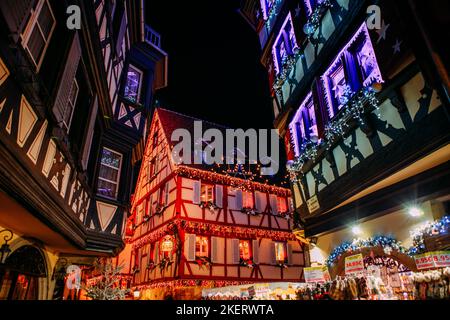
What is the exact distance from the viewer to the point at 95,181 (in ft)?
27.0

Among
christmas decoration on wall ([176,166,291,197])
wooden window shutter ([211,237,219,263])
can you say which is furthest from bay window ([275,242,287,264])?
wooden window shutter ([211,237,219,263])

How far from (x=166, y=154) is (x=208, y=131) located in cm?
459

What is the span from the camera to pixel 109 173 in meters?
9.59

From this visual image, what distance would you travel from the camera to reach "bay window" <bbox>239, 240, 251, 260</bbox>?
18.5 metres

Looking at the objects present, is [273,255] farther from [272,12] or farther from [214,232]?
[272,12]

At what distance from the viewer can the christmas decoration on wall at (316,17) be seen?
6.55m

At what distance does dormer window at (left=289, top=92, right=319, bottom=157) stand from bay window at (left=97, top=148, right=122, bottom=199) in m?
5.99

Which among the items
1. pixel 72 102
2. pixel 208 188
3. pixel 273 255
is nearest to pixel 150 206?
pixel 208 188

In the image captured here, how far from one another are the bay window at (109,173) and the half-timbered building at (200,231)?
6810 millimetres

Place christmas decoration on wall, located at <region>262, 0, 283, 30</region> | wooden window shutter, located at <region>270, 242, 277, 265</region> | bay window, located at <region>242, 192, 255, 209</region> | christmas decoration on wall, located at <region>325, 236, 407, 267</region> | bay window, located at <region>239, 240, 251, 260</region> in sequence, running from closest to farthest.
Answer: christmas decoration on wall, located at <region>325, 236, 407, 267</region> < christmas decoration on wall, located at <region>262, 0, 283, 30</region> < bay window, located at <region>239, 240, 251, 260</region> < wooden window shutter, located at <region>270, 242, 277, 265</region> < bay window, located at <region>242, 192, 255, 209</region>

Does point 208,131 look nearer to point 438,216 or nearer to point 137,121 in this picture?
point 137,121

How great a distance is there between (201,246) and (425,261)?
1484 cm

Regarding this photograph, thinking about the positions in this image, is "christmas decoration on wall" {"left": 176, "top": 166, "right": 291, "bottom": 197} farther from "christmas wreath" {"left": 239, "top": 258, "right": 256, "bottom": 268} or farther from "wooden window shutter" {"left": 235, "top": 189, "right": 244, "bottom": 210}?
"christmas wreath" {"left": 239, "top": 258, "right": 256, "bottom": 268}

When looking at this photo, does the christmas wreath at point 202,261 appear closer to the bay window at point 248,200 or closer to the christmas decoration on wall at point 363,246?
the bay window at point 248,200
